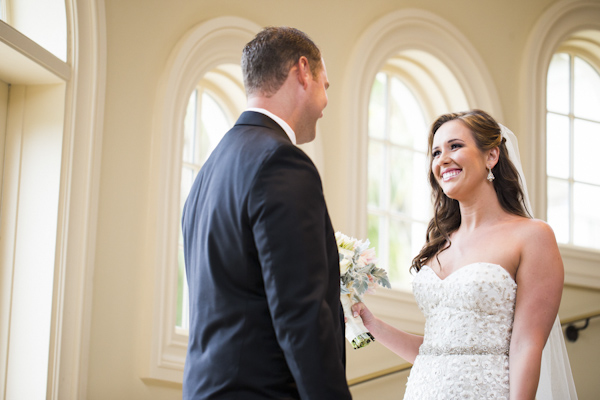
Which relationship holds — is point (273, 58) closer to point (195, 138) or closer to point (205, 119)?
point (195, 138)

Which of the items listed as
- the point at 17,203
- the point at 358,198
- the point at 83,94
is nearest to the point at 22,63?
the point at 83,94

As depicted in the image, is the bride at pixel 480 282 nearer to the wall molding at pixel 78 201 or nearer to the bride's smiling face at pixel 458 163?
the bride's smiling face at pixel 458 163

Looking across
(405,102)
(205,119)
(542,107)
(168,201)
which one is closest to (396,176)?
(405,102)

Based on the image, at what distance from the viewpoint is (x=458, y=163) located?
3252 mm

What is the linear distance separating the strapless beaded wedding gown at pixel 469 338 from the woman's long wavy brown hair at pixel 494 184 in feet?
1.12

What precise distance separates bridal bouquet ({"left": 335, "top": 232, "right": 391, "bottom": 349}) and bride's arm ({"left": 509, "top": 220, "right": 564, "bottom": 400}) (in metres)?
0.57

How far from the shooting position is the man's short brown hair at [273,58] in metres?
2.15

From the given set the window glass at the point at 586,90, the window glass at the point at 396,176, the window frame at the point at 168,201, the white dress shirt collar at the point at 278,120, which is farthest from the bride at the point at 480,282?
the window glass at the point at 586,90

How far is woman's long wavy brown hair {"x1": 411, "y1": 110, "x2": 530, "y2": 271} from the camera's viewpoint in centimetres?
330

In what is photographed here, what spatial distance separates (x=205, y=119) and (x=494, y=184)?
2748mm

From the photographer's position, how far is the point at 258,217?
5.99 ft

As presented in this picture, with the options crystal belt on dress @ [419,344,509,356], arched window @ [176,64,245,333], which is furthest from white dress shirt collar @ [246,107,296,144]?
arched window @ [176,64,245,333]

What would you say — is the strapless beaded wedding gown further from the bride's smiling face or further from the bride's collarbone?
A: the bride's smiling face

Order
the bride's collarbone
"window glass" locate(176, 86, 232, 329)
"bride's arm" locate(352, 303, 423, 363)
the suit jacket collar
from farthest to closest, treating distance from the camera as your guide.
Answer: "window glass" locate(176, 86, 232, 329)
"bride's arm" locate(352, 303, 423, 363)
the bride's collarbone
the suit jacket collar
